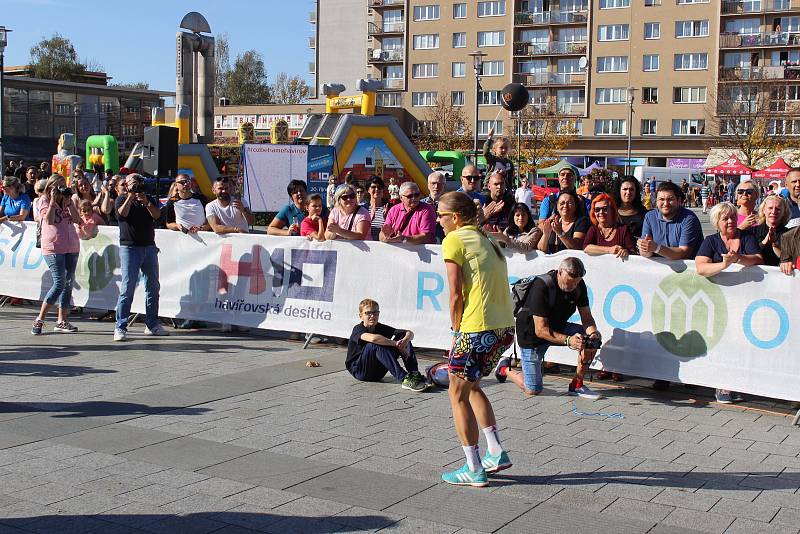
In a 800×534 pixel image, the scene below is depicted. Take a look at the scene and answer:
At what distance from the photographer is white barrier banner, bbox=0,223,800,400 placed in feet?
25.3

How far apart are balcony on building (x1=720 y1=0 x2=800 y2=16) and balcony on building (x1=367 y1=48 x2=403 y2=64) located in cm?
2875

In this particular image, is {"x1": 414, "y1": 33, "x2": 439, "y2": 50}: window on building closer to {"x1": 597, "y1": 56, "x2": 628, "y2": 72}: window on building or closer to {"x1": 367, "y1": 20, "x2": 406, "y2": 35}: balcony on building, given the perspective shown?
{"x1": 367, "y1": 20, "x2": 406, "y2": 35}: balcony on building

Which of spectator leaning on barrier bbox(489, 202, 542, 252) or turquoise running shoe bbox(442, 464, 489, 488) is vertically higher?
spectator leaning on barrier bbox(489, 202, 542, 252)

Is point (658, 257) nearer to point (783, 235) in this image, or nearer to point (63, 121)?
point (783, 235)

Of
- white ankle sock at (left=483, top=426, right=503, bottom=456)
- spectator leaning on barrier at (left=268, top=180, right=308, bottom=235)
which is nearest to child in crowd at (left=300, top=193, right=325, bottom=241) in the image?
spectator leaning on barrier at (left=268, top=180, right=308, bottom=235)

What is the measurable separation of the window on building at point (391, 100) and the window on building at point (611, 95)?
1849 cm

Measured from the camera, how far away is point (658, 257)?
836 centimetres

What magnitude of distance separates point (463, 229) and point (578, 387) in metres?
3.04

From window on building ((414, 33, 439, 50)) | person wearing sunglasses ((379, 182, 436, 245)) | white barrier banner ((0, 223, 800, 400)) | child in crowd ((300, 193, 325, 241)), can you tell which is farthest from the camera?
window on building ((414, 33, 439, 50))

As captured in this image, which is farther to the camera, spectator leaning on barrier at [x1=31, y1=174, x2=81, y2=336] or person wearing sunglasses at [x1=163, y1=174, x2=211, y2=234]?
person wearing sunglasses at [x1=163, y1=174, x2=211, y2=234]

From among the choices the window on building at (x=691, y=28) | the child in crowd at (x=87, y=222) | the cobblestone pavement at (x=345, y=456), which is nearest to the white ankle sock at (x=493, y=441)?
the cobblestone pavement at (x=345, y=456)

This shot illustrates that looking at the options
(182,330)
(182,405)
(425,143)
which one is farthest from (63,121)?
(182,405)

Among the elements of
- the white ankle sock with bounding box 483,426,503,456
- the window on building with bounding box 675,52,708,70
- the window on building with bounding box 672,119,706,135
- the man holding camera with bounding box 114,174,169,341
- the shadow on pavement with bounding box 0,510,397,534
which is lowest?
the shadow on pavement with bounding box 0,510,397,534

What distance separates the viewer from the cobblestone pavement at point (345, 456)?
5.03m
